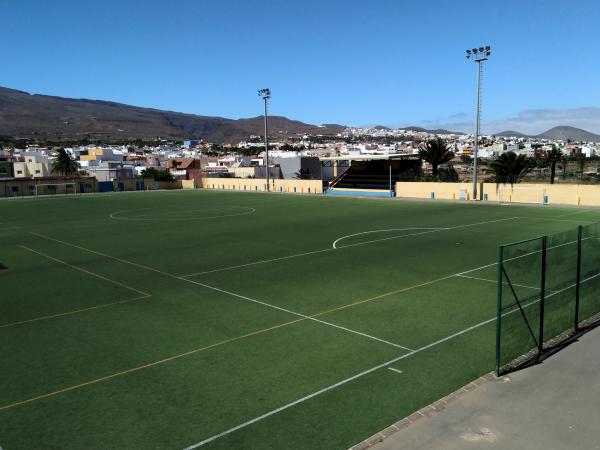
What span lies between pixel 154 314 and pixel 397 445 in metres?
9.60

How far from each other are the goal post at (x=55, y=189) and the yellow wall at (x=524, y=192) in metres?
60.5

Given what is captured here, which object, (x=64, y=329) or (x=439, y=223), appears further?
(x=439, y=223)

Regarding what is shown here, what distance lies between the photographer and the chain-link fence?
401 inches

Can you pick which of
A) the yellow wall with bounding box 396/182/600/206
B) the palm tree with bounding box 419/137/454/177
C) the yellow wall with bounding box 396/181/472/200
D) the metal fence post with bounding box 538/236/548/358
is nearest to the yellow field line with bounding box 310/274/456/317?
the metal fence post with bounding box 538/236/548/358

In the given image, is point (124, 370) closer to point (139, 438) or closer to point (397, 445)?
point (139, 438)

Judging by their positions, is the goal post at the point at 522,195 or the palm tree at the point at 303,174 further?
the palm tree at the point at 303,174

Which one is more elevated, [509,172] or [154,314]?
[509,172]

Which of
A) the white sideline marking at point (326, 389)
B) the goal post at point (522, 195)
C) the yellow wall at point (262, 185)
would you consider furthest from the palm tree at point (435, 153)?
the white sideline marking at point (326, 389)

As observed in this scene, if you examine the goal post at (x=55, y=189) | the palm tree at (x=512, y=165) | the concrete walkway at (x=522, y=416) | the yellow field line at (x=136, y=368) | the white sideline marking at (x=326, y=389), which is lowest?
the yellow field line at (x=136, y=368)

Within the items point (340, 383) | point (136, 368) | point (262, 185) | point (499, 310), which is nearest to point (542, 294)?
point (499, 310)

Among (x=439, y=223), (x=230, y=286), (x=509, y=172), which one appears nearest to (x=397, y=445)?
(x=230, y=286)

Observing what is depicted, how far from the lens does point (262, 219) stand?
41.1 m

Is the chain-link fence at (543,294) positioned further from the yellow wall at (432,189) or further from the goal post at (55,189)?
the goal post at (55,189)

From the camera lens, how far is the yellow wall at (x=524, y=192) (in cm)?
4616
